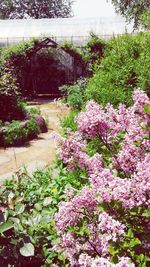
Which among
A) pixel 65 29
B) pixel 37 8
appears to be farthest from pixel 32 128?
pixel 37 8

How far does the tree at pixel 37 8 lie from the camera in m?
55.3

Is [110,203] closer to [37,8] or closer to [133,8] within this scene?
[133,8]

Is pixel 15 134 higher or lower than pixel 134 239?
lower

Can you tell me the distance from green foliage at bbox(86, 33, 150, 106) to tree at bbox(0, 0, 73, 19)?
4750 centimetres

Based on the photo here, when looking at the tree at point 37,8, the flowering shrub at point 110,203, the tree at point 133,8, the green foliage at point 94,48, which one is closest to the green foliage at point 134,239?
the flowering shrub at point 110,203

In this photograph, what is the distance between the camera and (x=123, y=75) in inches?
348

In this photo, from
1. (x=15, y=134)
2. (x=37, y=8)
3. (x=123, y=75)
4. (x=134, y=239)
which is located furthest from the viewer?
(x=37, y=8)

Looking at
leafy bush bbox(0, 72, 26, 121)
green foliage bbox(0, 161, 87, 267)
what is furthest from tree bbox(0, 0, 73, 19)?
green foliage bbox(0, 161, 87, 267)

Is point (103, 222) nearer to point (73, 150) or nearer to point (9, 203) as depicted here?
point (73, 150)

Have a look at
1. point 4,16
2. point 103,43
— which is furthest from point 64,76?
point 4,16

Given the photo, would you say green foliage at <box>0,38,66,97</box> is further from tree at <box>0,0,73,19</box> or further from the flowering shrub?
tree at <box>0,0,73,19</box>

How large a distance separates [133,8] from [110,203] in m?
24.3

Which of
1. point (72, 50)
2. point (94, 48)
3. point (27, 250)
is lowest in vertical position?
point (27, 250)

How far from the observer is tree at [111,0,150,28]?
77.8 ft
